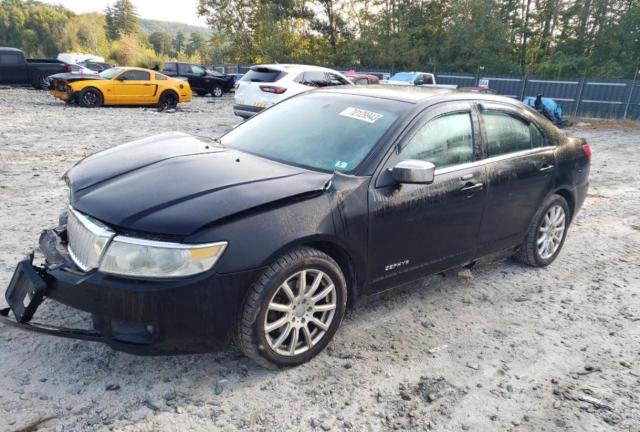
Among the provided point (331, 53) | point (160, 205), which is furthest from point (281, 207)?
point (331, 53)

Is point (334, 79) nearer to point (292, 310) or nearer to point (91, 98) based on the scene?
point (91, 98)

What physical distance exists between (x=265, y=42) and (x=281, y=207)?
42.9 m

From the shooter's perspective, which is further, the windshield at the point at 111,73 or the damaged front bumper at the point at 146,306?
the windshield at the point at 111,73

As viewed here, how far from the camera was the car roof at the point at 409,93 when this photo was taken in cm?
360

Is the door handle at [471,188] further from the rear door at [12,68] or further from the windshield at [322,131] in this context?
the rear door at [12,68]

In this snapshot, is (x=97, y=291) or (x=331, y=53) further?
(x=331, y=53)

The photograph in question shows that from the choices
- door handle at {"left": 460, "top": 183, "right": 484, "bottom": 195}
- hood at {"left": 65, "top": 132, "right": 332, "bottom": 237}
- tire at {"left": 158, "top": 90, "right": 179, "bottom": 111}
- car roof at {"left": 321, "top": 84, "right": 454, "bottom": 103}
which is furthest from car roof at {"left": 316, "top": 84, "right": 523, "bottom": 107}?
tire at {"left": 158, "top": 90, "right": 179, "bottom": 111}

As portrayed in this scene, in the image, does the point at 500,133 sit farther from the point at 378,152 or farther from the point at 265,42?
the point at 265,42

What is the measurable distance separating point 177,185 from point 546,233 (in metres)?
3.47

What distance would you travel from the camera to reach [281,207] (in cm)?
267

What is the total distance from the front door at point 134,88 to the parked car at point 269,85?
5.30m

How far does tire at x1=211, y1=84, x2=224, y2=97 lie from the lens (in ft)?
80.1

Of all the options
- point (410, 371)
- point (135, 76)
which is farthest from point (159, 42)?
point (410, 371)

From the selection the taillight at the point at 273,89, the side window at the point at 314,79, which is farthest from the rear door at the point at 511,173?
the side window at the point at 314,79
